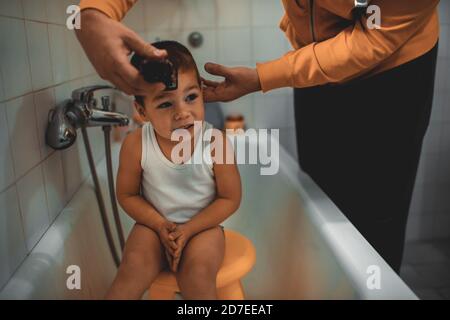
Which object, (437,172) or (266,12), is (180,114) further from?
(437,172)

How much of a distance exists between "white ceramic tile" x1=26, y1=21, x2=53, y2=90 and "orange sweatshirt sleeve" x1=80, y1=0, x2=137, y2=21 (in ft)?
0.59

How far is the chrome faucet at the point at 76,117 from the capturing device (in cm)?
60

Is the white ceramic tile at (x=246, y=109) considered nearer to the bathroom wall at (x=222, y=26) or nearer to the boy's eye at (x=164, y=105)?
the bathroom wall at (x=222, y=26)

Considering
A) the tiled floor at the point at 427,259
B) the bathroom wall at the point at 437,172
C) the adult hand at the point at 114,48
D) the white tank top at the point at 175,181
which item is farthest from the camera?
the tiled floor at the point at 427,259

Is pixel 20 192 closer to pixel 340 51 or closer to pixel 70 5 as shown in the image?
pixel 70 5

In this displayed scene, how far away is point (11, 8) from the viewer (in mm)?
575

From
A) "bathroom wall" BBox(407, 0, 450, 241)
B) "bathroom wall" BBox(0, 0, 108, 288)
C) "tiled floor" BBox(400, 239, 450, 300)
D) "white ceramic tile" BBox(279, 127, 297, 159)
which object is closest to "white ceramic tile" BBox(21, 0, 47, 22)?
"bathroom wall" BBox(0, 0, 108, 288)

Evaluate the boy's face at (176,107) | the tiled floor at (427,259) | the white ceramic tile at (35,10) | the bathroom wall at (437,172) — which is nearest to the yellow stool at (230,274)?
the boy's face at (176,107)

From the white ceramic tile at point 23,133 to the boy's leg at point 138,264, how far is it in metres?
0.21

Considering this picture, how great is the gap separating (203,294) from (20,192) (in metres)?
0.32

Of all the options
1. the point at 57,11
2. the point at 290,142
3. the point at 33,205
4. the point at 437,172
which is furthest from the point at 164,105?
the point at 437,172

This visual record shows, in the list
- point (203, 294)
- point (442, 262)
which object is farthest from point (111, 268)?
point (442, 262)
